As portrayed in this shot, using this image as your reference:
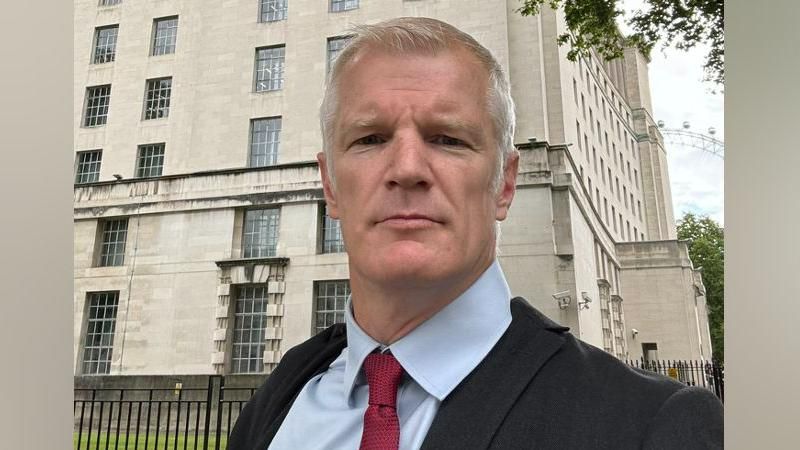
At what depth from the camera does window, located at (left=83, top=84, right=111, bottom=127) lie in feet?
9.34

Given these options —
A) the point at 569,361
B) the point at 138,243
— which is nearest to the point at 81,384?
the point at 138,243

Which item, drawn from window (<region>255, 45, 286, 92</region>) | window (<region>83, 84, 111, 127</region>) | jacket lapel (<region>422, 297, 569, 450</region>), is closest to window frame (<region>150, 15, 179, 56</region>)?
window (<region>83, 84, 111, 127</region>)

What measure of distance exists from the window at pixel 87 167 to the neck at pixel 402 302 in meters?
2.47

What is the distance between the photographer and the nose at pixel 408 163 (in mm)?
771

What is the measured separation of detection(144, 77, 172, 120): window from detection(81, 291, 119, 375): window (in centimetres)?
102

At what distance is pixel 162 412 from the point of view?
2.72 meters

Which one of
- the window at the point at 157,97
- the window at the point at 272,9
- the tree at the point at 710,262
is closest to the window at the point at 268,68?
the window at the point at 272,9

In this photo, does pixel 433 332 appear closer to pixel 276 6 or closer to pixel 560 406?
pixel 560 406

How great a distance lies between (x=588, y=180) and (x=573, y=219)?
0.58 ft

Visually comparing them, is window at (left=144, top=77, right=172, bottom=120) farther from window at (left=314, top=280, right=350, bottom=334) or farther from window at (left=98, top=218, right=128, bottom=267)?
window at (left=314, top=280, right=350, bottom=334)

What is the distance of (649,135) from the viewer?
6.63 ft

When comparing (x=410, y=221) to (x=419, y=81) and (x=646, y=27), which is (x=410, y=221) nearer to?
(x=419, y=81)

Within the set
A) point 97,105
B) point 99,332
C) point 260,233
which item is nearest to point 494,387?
point 260,233
